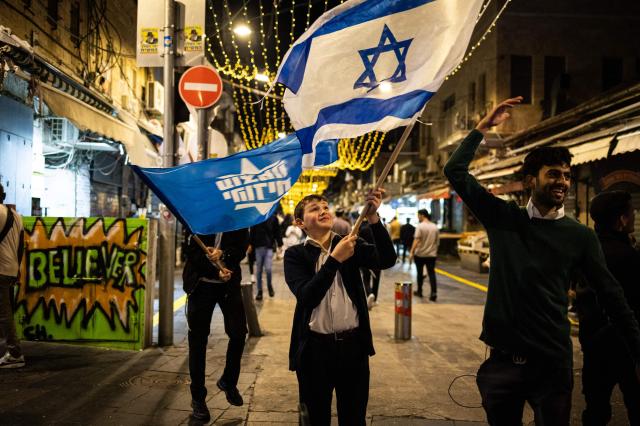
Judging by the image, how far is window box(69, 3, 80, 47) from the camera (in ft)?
41.1

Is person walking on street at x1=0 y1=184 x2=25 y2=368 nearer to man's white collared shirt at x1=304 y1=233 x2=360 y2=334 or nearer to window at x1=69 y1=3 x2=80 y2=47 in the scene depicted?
man's white collared shirt at x1=304 y1=233 x2=360 y2=334

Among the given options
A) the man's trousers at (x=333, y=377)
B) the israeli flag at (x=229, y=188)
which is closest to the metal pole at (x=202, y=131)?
the israeli flag at (x=229, y=188)

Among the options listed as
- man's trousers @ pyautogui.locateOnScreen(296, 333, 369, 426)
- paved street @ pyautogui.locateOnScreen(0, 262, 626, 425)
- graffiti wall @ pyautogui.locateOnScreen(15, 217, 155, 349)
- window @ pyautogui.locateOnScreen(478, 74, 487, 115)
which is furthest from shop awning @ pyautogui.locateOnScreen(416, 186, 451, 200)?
man's trousers @ pyautogui.locateOnScreen(296, 333, 369, 426)

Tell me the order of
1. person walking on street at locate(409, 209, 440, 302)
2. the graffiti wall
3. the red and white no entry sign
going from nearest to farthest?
the graffiti wall
the red and white no entry sign
person walking on street at locate(409, 209, 440, 302)

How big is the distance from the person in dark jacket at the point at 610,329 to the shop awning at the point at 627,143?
641cm

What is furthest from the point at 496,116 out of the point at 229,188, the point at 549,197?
the point at 229,188

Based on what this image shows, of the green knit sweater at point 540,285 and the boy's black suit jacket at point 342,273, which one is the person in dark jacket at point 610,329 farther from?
the boy's black suit jacket at point 342,273

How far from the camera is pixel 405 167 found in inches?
1444

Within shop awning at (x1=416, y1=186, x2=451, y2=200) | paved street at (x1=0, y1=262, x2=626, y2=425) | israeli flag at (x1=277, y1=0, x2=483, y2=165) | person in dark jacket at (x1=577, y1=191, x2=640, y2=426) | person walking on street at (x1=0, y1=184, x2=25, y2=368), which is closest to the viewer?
israeli flag at (x1=277, y1=0, x2=483, y2=165)

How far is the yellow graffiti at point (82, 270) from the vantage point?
6766 mm

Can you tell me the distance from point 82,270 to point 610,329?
6109 mm

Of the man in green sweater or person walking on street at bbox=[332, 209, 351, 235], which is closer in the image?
the man in green sweater

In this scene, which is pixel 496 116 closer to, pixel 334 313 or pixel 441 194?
pixel 334 313

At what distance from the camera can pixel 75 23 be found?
12.7 metres
